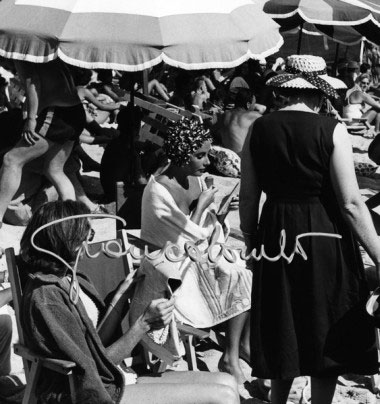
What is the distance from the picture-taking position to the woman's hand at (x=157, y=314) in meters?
3.55

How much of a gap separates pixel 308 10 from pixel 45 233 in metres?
7.82

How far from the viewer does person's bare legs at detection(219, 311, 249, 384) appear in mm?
4754

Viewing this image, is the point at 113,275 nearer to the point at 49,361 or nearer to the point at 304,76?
the point at 49,361

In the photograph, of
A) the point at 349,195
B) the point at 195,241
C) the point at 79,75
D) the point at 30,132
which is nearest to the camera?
the point at 349,195

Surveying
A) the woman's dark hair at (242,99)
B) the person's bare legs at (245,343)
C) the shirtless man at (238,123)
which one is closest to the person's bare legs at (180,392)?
the person's bare legs at (245,343)

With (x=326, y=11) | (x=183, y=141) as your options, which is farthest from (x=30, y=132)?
(x=326, y=11)

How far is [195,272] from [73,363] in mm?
1633

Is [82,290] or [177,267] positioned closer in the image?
[82,290]

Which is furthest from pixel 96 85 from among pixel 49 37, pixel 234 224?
pixel 49 37

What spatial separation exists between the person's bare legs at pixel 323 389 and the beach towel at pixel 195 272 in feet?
2.83

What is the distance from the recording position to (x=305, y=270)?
12.5 feet

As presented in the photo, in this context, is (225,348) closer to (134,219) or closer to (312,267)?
(312,267)

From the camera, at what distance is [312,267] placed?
3.81 m

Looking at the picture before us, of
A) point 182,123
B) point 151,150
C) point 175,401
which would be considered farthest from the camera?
point 151,150
